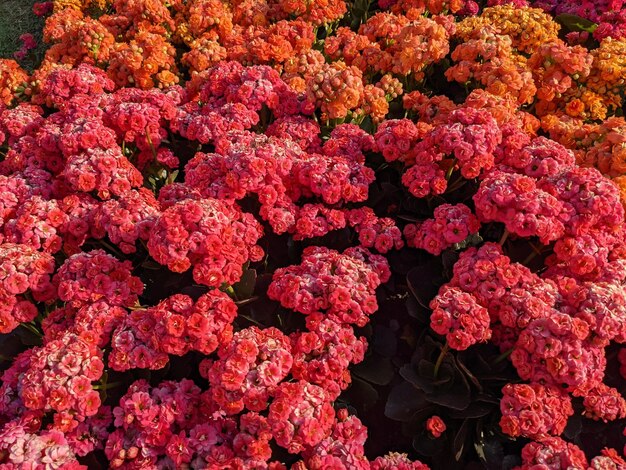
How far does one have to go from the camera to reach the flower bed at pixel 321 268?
265 cm

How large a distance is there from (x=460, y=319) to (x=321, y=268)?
899 millimetres

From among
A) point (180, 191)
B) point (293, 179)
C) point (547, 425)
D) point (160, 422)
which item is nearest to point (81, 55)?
point (180, 191)

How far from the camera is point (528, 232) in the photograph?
3004 millimetres

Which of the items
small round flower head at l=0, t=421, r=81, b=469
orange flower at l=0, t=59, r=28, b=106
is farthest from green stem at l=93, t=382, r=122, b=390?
orange flower at l=0, t=59, r=28, b=106

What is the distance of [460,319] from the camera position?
9.16 ft

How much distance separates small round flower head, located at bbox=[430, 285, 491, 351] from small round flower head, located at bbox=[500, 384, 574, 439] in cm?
34

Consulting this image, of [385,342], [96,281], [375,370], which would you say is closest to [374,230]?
[385,342]

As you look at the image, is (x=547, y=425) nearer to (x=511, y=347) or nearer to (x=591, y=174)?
(x=511, y=347)

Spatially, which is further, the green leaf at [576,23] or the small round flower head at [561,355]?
the green leaf at [576,23]

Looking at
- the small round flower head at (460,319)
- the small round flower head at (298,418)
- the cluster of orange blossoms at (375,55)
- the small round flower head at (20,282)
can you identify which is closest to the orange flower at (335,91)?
the cluster of orange blossoms at (375,55)

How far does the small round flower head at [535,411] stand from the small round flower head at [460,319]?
345 millimetres

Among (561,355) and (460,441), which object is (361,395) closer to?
(460,441)

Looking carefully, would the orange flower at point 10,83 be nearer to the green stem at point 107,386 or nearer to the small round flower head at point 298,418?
the green stem at point 107,386

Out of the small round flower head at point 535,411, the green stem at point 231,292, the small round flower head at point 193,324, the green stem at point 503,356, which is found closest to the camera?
the small round flower head at point 535,411
